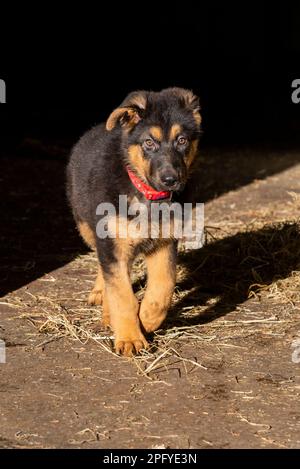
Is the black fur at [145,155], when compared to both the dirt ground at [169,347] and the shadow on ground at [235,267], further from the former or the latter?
the shadow on ground at [235,267]

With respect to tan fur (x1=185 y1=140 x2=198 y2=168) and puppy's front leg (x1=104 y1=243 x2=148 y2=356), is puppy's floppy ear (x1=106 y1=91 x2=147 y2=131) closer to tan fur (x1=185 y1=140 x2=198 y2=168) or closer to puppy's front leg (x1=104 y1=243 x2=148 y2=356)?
tan fur (x1=185 y1=140 x2=198 y2=168)

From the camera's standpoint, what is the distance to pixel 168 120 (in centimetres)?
557

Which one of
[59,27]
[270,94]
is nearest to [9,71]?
Result: [59,27]

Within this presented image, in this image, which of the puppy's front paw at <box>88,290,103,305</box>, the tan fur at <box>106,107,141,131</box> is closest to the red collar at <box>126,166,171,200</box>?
the tan fur at <box>106,107,141,131</box>

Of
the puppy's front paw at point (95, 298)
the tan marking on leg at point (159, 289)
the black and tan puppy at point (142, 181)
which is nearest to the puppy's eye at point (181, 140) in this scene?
the black and tan puppy at point (142, 181)

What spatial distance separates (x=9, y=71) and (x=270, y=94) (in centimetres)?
633

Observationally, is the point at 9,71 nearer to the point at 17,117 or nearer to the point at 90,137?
the point at 17,117

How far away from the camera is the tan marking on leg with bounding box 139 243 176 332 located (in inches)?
221

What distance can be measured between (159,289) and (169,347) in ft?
1.17

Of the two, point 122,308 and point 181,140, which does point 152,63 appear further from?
point 122,308

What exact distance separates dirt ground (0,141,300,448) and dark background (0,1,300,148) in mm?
4442

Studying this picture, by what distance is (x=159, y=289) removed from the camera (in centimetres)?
561

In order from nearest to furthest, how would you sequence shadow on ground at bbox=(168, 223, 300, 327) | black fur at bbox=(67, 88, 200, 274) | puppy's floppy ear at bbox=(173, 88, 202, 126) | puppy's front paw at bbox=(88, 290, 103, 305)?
1. black fur at bbox=(67, 88, 200, 274)
2. puppy's floppy ear at bbox=(173, 88, 202, 126)
3. puppy's front paw at bbox=(88, 290, 103, 305)
4. shadow on ground at bbox=(168, 223, 300, 327)

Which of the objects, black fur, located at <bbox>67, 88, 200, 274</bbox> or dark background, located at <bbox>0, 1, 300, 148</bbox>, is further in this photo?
dark background, located at <bbox>0, 1, 300, 148</bbox>
